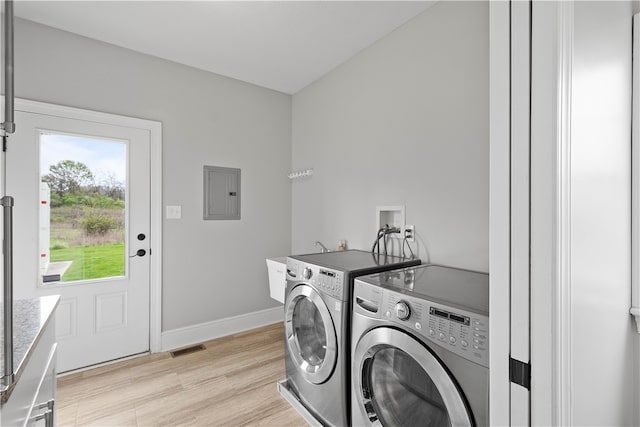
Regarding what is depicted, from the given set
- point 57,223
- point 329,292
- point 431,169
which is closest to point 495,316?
point 329,292

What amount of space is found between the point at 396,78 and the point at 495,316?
1.89 metres

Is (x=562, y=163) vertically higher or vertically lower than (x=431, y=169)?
lower

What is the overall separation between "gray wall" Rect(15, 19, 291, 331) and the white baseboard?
2.2 inches

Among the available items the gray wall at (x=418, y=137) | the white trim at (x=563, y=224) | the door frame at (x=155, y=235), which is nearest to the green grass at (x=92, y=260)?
the door frame at (x=155, y=235)

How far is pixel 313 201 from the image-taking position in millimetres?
3117

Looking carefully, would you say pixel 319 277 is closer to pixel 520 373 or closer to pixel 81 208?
pixel 520 373

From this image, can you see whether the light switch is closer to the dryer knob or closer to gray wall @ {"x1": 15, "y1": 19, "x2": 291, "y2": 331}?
gray wall @ {"x1": 15, "y1": 19, "x2": 291, "y2": 331}

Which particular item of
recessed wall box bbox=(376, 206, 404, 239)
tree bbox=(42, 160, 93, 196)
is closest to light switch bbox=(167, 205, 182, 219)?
tree bbox=(42, 160, 93, 196)

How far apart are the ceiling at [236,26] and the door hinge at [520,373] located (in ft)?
6.81

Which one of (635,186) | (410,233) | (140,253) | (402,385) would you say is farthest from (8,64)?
(140,253)

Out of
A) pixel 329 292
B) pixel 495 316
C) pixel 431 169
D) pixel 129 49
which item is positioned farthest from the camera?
pixel 129 49

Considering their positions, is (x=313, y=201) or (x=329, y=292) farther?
(x=313, y=201)

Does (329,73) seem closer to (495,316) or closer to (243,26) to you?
(243,26)

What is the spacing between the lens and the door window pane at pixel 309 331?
1816 mm
